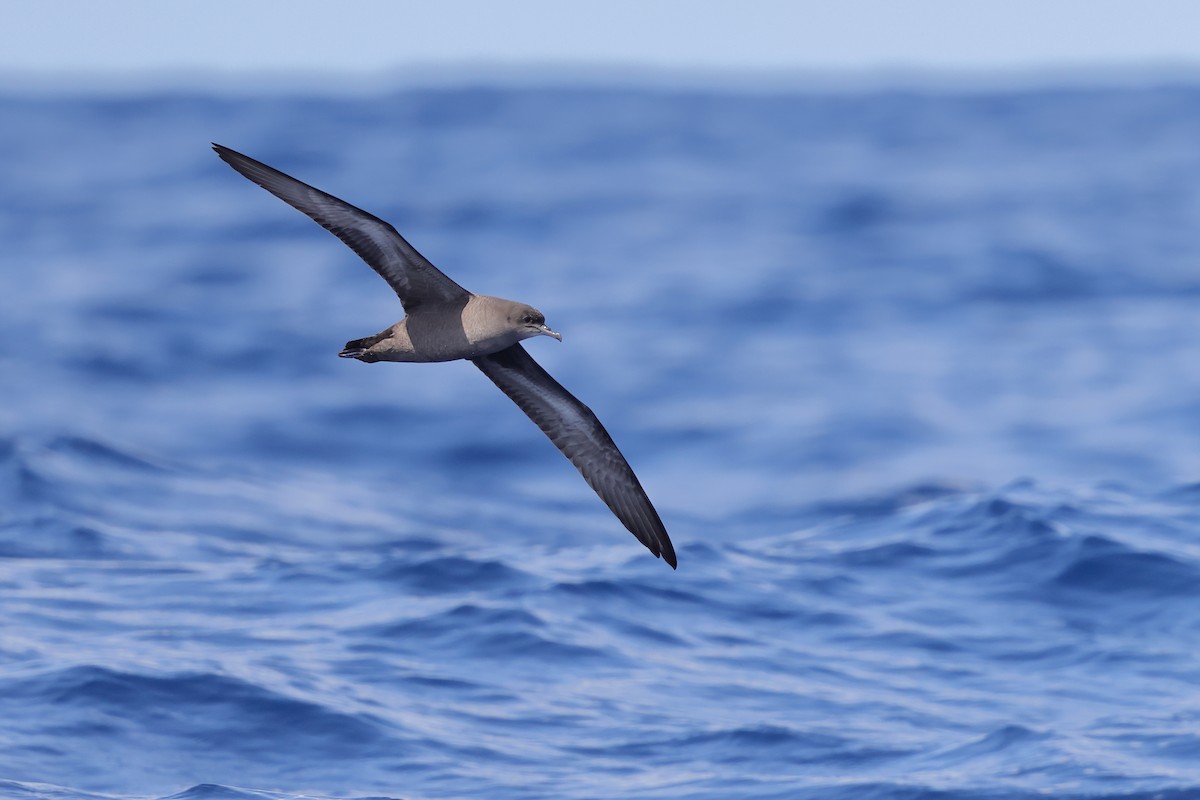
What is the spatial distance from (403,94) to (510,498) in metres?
41.6

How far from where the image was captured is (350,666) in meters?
11.3

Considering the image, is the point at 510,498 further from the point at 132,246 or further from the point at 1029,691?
the point at 132,246

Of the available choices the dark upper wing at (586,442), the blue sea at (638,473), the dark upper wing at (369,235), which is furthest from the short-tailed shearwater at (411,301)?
the blue sea at (638,473)

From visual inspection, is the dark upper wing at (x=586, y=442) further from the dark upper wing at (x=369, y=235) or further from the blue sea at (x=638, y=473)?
the blue sea at (x=638, y=473)

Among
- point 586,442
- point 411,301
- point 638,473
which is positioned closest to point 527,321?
point 411,301

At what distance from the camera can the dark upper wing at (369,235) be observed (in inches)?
301

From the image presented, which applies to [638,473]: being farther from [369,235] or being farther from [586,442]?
[369,235]

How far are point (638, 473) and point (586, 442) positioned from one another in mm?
10924

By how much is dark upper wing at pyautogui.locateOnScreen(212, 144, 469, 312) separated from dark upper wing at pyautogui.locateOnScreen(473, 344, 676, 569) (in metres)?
1.24

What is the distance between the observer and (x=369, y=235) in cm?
786

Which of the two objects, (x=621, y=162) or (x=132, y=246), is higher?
(x=621, y=162)

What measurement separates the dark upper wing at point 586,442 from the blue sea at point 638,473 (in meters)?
1.56

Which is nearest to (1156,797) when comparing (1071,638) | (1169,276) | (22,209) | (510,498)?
(1071,638)

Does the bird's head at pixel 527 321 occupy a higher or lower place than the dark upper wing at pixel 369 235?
lower
